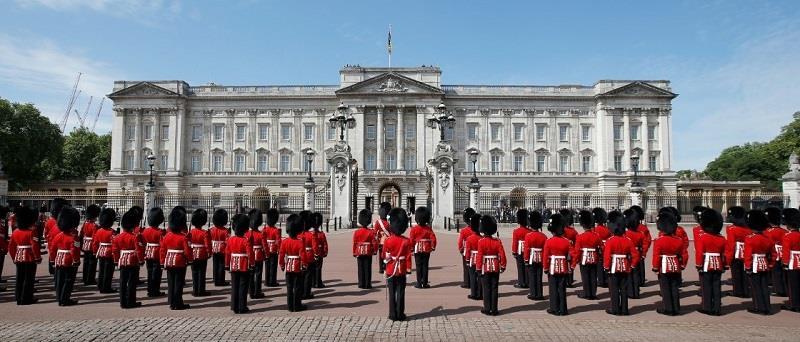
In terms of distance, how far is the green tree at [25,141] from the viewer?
53.6m

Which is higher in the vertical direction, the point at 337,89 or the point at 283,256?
the point at 337,89

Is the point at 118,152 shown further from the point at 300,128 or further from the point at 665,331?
the point at 665,331

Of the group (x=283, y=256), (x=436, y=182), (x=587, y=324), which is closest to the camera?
(x=587, y=324)

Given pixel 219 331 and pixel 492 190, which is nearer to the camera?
pixel 219 331

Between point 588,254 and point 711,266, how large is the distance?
1.91 m

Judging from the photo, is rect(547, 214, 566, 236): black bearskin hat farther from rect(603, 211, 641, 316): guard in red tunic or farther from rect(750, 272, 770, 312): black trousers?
rect(750, 272, 770, 312): black trousers

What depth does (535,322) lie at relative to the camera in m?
8.13

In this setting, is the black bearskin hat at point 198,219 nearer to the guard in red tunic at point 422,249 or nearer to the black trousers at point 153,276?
the black trousers at point 153,276

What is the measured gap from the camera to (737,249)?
9430 millimetres

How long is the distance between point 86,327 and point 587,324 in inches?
294

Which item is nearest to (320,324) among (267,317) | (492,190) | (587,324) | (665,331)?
(267,317)

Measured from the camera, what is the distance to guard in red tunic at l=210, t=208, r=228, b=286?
416 inches

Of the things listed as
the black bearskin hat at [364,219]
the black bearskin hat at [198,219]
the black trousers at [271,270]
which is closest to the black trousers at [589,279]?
the black bearskin hat at [364,219]

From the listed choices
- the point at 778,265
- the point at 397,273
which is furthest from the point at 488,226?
the point at 778,265
